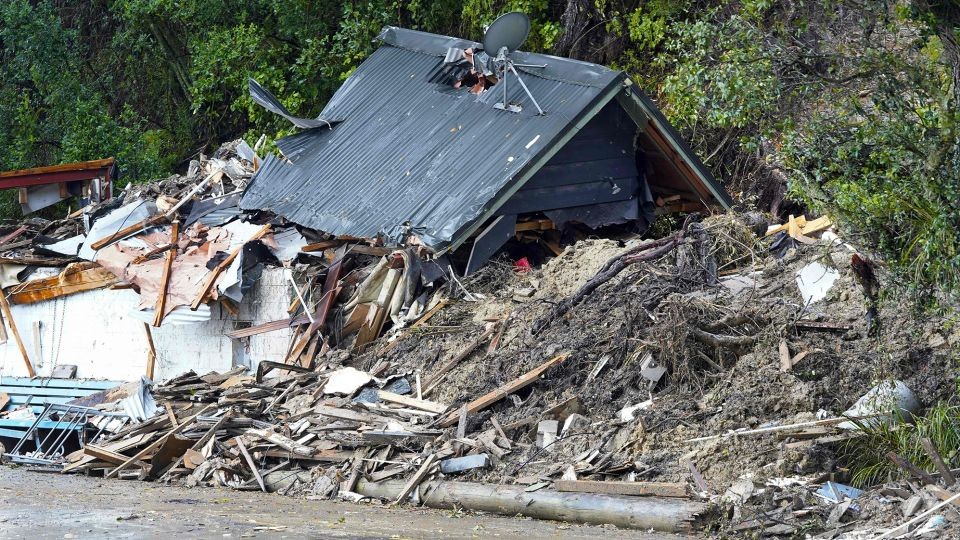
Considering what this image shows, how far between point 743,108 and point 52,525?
6.46 meters

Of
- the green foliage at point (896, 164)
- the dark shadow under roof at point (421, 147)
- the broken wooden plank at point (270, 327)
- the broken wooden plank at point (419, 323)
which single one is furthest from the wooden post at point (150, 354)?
the green foliage at point (896, 164)

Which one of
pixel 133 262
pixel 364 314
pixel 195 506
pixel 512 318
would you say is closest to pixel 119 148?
pixel 133 262

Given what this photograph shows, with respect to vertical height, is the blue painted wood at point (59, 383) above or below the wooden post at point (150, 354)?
below

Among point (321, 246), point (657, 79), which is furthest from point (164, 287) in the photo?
point (657, 79)

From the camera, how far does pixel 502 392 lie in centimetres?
1255

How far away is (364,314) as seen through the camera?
15477 mm

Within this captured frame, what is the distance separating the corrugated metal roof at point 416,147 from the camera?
1587cm

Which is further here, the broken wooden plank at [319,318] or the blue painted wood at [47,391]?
the blue painted wood at [47,391]

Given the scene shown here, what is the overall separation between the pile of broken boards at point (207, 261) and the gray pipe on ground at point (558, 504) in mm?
4062

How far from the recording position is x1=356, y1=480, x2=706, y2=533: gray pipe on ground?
9797 millimetres

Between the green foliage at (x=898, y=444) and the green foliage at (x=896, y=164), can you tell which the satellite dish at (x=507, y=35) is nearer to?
the green foliage at (x=896, y=164)

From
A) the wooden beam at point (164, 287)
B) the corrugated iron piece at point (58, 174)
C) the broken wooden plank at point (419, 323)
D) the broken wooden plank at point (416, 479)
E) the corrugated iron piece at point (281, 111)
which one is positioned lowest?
the broken wooden plank at point (416, 479)

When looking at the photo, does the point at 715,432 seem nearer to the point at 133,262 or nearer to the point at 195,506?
the point at 195,506

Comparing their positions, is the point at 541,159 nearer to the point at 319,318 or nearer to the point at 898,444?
the point at 319,318
